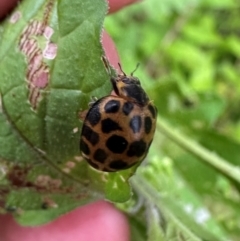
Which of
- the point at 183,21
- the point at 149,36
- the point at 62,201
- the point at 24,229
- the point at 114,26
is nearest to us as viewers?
the point at 62,201

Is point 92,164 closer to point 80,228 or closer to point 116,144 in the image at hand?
point 116,144

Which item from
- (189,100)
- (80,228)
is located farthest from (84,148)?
(189,100)

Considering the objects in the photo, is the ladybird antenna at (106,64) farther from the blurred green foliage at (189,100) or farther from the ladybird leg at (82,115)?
the blurred green foliage at (189,100)

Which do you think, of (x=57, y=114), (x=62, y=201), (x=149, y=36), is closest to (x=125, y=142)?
(x=57, y=114)

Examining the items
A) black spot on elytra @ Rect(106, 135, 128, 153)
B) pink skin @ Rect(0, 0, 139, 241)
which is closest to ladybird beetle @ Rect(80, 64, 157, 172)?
black spot on elytra @ Rect(106, 135, 128, 153)

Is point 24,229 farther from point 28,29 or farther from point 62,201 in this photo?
point 28,29

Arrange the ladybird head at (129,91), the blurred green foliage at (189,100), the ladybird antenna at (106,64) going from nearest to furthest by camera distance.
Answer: the ladybird antenna at (106,64), the ladybird head at (129,91), the blurred green foliage at (189,100)

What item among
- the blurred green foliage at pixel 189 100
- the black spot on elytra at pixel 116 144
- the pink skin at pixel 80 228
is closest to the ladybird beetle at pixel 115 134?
the black spot on elytra at pixel 116 144
